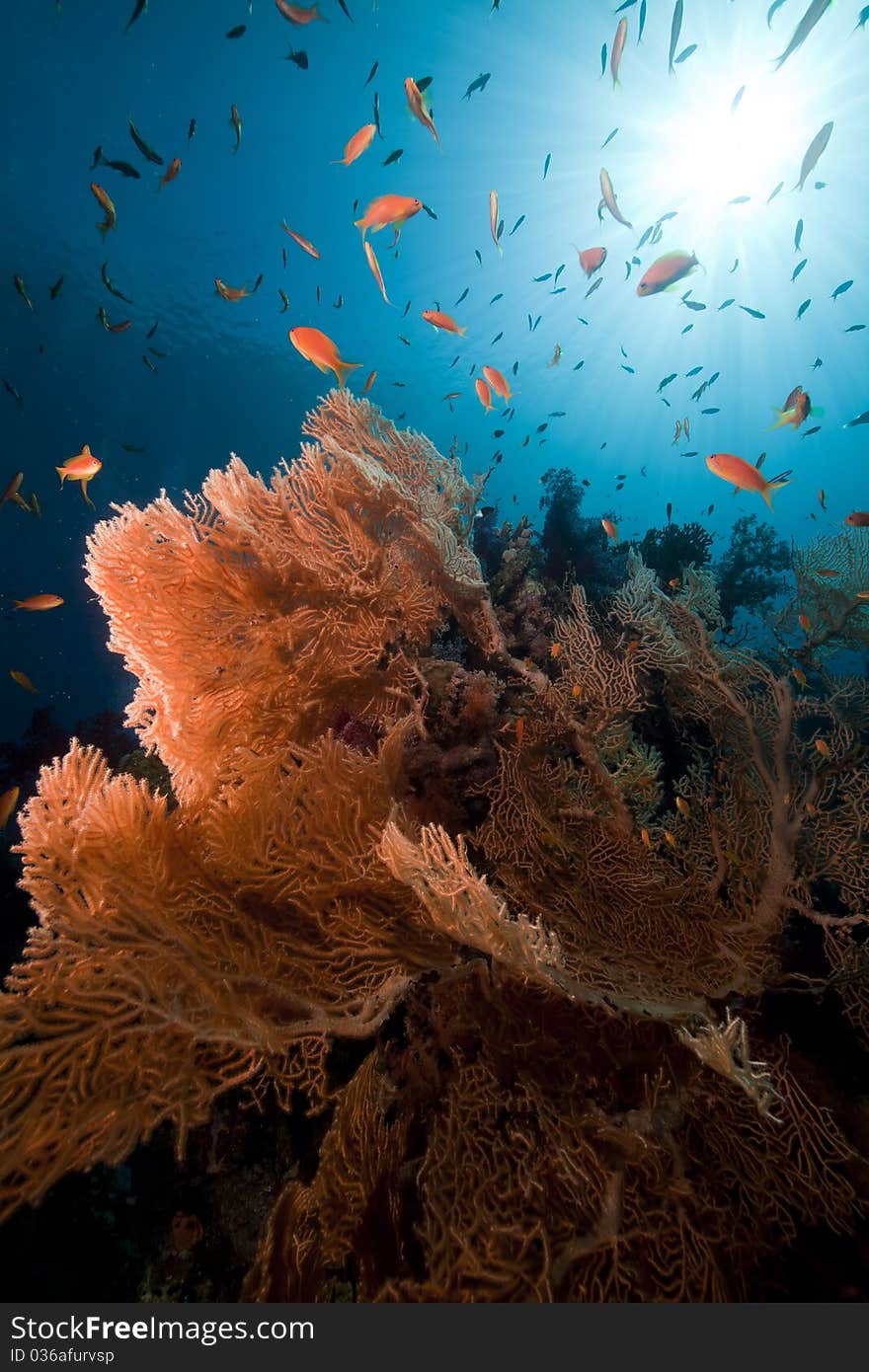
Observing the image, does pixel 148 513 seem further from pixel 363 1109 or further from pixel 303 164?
pixel 303 164

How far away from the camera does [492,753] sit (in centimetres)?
379

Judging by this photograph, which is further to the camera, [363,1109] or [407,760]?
[407,760]

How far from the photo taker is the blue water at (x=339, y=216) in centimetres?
2553

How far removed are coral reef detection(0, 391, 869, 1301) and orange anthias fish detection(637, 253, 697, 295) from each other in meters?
3.12

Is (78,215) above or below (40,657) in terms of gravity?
above

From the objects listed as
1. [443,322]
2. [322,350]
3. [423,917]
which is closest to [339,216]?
[443,322]

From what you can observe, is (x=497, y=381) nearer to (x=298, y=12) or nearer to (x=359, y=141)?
(x=359, y=141)

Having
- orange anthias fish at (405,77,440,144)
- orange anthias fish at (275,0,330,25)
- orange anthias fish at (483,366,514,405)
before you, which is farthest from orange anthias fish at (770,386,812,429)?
→ orange anthias fish at (275,0,330,25)

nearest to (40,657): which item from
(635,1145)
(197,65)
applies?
(197,65)

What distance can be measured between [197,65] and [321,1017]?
46598mm

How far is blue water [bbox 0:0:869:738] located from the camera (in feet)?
83.8

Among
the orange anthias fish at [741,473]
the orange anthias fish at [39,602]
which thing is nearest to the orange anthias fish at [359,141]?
the orange anthias fish at [741,473]

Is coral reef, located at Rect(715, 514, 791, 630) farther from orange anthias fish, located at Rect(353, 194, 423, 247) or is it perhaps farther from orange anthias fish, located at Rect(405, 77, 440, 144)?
orange anthias fish, located at Rect(405, 77, 440, 144)

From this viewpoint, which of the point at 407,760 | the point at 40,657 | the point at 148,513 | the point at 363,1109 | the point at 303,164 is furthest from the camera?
the point at 40,657
